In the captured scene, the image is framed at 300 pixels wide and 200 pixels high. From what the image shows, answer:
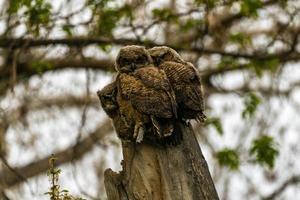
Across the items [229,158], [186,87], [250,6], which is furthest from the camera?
[229,158]

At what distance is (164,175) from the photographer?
13.9ft

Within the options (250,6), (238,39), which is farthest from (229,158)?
(250,6)

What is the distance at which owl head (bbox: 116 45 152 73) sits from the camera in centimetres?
460

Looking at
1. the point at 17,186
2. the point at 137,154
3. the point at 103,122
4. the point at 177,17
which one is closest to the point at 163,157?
the point at 137,154

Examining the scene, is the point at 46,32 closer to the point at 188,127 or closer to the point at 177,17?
the point at 177,17

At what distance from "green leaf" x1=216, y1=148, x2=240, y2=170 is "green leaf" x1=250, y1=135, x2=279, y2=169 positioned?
33 cm

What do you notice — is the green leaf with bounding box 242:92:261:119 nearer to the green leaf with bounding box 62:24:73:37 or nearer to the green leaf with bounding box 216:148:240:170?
the green leaf with bounding box 216:148:240:170

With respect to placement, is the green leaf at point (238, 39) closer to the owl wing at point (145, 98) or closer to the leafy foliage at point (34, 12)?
the leafy foliage at point (34, 12)

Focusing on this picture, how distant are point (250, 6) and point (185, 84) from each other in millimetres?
4589

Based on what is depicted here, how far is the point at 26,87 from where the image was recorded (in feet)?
33.7

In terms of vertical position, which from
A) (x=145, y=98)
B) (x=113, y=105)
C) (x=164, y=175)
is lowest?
(x=164, y=175)

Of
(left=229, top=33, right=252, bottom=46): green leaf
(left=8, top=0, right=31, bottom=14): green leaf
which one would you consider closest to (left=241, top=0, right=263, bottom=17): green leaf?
(left=229, top=33, right=252, bottom=46): green leaf

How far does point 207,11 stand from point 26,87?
2721 millimetres

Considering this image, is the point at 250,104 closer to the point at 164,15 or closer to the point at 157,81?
the point at 164,15
